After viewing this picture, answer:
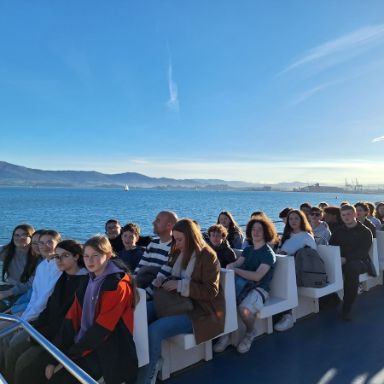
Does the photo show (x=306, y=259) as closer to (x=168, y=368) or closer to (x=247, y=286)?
(x=247, y=286)

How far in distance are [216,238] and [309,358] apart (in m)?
1.41

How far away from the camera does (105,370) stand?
2.12m

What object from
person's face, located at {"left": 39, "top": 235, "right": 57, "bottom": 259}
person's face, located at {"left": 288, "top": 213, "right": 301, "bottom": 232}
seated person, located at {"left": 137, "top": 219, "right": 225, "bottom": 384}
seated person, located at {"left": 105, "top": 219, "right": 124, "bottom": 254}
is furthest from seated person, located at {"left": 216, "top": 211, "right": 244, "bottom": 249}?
person's face, located at {"left": 39, "top": 235, "right": 57, "bottom": 259}

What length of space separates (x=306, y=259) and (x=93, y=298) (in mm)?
2457

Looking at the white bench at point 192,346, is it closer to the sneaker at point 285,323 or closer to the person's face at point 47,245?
the sneaker at point 285,323

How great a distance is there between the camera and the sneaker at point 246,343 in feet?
10.3

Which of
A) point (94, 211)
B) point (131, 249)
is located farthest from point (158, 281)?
point (94, 211)

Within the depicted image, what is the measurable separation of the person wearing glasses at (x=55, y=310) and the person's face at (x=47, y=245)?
0.96ft

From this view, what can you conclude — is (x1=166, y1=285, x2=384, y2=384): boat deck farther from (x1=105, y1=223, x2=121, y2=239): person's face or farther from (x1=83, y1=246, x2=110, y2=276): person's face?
(x1=105, y1=223, x2=121, y2=239): person's face

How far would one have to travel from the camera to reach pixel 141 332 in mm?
2469

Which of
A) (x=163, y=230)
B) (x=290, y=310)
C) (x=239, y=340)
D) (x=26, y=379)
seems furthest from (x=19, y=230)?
(x=290, y=310)

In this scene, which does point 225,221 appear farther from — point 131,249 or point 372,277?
point 372,277

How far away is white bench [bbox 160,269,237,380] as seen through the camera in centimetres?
270

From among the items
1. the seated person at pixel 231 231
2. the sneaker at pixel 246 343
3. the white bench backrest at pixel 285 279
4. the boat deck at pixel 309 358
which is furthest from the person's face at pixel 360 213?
the sneaker at pixel 246 343
